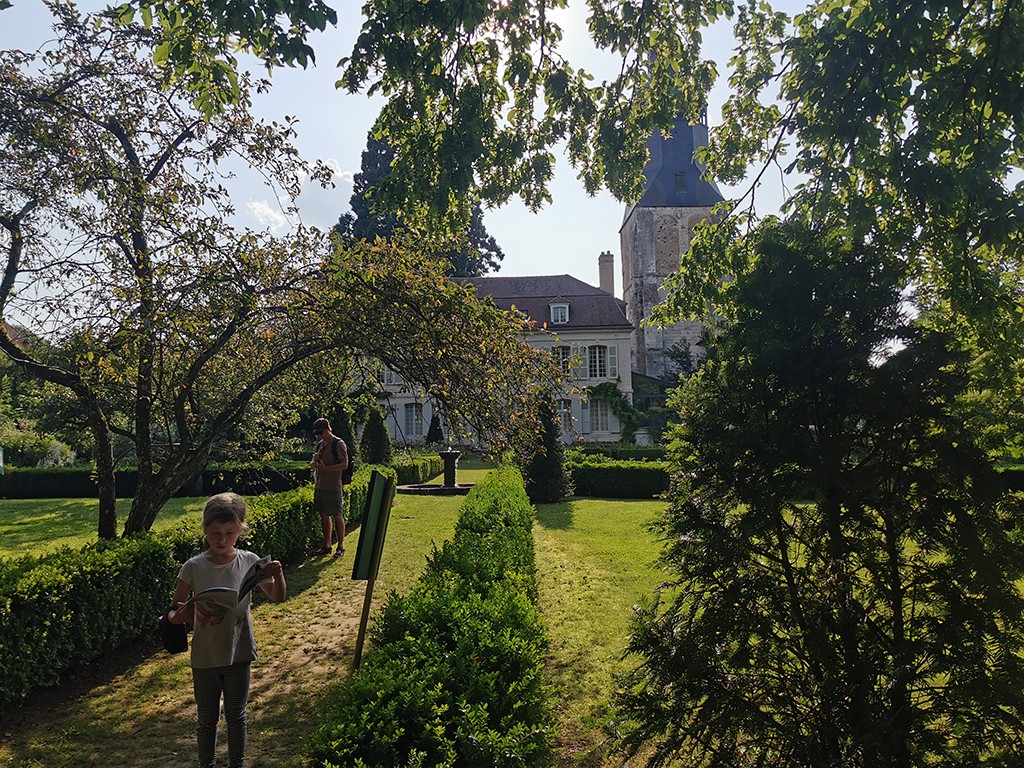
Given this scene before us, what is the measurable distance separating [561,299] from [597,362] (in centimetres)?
439

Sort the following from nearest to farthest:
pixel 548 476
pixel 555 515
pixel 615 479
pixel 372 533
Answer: pixel 372 533
pixel 555 515
pixel 548 476
pixel 615 479

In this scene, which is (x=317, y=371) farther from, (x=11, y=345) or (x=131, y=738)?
(x=131, y=738)

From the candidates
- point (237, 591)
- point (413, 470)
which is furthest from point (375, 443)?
point (237, 591)

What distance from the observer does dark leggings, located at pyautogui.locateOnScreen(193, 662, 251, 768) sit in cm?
332

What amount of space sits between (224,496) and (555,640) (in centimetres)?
363

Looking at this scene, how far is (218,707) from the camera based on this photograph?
336 centimetres

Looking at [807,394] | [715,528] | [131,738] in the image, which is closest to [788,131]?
[807,394]

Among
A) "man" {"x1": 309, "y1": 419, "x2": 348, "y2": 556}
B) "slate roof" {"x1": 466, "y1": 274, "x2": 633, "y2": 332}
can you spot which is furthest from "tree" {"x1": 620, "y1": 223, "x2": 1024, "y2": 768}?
"slate roof" {"x1": 466, "y1": 274, "x2": 633, "y2": 332}

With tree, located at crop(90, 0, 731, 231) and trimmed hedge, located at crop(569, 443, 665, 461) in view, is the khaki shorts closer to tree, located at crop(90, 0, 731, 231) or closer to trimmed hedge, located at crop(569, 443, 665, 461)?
tree, located at crop(90, 0, 731, 231)

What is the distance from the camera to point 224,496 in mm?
3303

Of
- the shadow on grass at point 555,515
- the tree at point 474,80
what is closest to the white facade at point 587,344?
the shadow on grass at point 555,515

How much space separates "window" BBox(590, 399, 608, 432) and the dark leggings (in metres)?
33.0

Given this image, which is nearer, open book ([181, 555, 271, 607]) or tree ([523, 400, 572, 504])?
open book ([181, 555, 271, 607])

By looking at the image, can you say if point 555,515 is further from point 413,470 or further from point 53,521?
point 53,521
